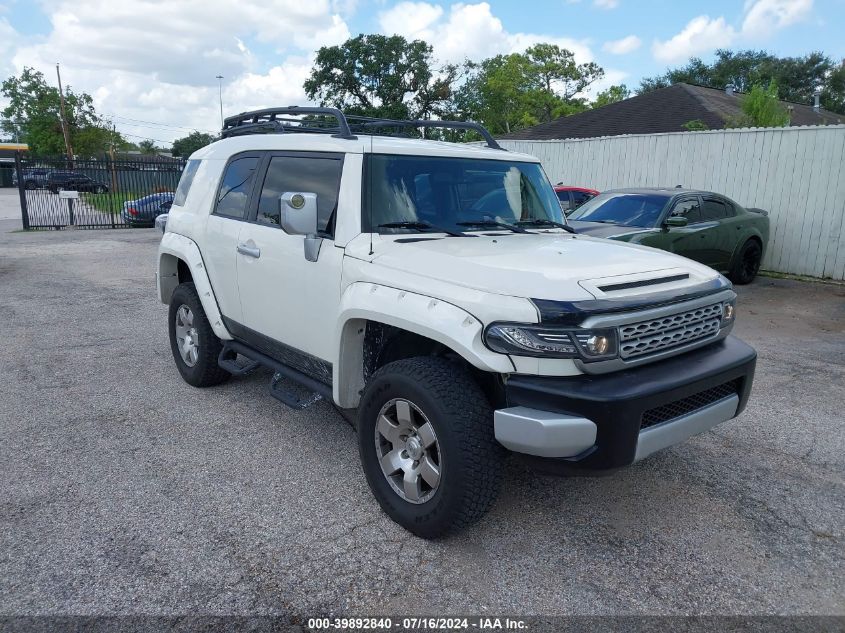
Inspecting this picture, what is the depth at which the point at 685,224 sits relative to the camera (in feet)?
28.3

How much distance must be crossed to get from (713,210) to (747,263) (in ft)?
5.02

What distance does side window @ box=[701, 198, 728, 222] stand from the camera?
9.80 m

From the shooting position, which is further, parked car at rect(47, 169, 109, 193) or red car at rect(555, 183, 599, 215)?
parked car at rect(47, 169, 109, 193)

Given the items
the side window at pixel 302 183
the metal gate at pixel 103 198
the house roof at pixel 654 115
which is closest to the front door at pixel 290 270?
the side window at pixel 302 183

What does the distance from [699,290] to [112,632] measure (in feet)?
9.97

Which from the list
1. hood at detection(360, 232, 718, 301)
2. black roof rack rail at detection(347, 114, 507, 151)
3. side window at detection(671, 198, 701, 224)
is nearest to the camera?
hood at detection(360, 232, 718, 301)

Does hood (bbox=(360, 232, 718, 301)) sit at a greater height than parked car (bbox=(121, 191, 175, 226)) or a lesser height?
greater

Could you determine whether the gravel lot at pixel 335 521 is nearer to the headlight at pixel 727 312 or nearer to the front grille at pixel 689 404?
the front grille at pixel 689 404

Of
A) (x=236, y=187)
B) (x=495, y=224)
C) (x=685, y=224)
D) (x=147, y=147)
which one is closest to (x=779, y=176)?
(x=685, y=224)

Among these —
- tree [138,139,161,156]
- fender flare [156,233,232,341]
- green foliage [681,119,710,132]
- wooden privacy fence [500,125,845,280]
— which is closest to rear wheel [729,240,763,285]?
wooden privacy fence [500,125,845,280]

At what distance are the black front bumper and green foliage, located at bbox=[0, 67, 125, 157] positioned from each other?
176 feet

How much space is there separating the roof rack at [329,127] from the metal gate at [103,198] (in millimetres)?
14994

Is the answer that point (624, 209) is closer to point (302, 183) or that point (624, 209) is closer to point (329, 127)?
point (329, 127)

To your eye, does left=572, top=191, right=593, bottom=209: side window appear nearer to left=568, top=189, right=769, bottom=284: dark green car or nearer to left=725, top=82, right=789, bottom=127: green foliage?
left=568, top=189, right=769, bottom=284: dark green car
